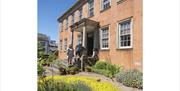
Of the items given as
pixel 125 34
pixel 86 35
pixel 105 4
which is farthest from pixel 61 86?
pixel 105 4

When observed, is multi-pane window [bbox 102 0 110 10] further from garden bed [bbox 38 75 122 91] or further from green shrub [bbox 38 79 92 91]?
green shrub [bbox 38 79 92 91]

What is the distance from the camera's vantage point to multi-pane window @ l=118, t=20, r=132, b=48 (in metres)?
3.64

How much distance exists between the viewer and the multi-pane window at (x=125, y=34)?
3637mm

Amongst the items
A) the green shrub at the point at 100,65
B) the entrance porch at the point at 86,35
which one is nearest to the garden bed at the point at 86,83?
the green shrub at the point at 100,65

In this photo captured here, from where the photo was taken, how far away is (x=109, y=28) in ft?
12.9

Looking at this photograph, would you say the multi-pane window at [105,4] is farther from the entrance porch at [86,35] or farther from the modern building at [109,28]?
the entrance porch at [86,35]

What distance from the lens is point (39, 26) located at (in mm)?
2480

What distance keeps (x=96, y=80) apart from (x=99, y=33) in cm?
127

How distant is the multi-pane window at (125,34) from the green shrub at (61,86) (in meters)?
1.26

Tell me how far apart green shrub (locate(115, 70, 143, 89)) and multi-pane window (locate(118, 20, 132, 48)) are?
0.68m

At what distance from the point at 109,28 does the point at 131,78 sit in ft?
4.08
